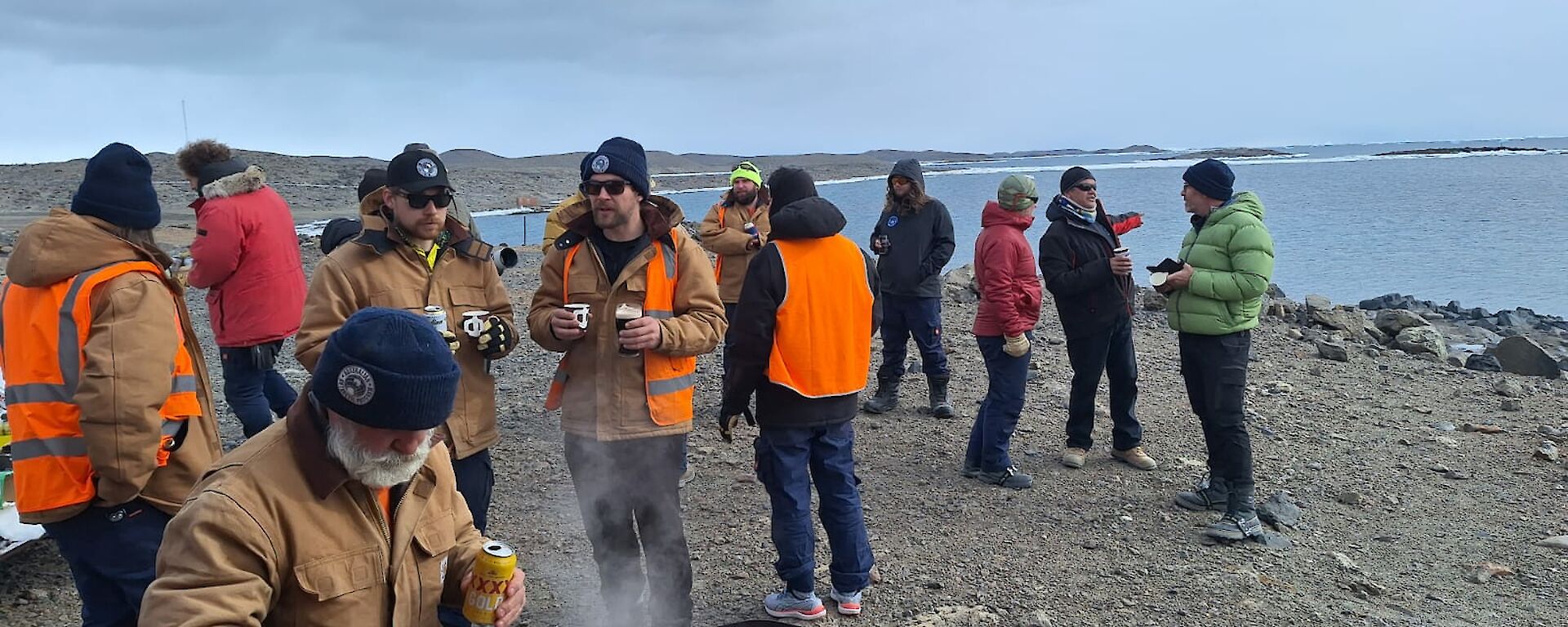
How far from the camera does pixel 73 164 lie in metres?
51.6

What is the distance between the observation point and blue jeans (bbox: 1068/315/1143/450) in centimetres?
642

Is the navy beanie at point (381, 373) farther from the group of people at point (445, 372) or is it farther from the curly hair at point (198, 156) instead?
the curly hair at point (198, 156)

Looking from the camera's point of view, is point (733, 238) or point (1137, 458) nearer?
point (1137, 458)

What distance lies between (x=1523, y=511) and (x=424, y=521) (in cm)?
663

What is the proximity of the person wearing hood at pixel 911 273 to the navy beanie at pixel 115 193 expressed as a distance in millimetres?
5170

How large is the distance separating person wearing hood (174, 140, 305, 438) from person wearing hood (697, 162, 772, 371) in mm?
2855

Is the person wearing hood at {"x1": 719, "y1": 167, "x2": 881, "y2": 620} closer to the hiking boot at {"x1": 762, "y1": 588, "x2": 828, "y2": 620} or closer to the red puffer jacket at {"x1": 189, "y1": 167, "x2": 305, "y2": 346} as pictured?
the hiking boot at {"x1": 762, "y1": 588, "x2": 828, "y2": 620}

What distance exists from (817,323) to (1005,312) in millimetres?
2249

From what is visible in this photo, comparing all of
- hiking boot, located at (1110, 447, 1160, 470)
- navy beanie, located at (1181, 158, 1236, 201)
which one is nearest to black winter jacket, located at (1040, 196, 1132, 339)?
navy beanie, located at (1181, 158, 1236, 201)

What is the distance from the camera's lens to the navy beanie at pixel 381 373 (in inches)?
77.5

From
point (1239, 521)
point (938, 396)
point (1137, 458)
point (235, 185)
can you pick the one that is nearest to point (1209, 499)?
point (1239, 521)

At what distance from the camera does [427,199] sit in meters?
3.70

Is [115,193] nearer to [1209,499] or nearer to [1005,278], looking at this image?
[1005,278]

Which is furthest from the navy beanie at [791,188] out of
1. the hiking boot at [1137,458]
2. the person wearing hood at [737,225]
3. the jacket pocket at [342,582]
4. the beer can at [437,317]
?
the hiking boot at [1137,458]
